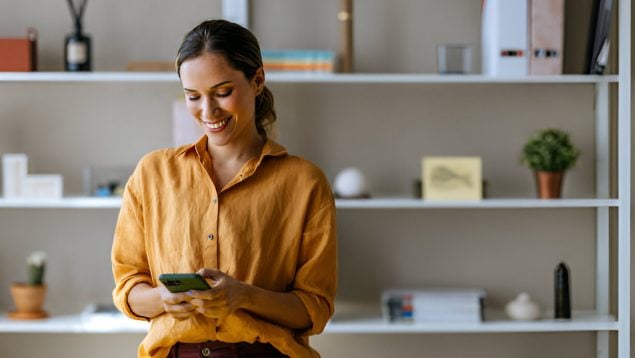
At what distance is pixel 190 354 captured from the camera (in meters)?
1.60

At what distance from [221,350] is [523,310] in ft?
5.79

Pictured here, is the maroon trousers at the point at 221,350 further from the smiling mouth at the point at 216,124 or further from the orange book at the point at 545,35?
the orange book at the point at 545,35

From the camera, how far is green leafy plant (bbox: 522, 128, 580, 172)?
10.3 feet

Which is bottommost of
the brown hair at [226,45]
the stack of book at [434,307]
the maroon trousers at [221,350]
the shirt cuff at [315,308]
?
the stack of book at [434,307]

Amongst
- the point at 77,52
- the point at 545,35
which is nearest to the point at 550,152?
the point at 545,35

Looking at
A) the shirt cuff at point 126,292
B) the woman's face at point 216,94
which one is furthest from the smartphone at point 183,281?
the woman's face at point 216,94

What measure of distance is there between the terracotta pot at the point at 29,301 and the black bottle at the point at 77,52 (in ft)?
2.35

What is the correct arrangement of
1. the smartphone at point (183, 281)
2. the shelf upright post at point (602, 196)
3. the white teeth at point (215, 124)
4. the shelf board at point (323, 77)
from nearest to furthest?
the smartphone at point (183, 281) → the white teeth at point (215, 124) → the shelf board at point (323, 77) → the shelf upright post at point (602, 196)

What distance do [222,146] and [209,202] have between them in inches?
4.0

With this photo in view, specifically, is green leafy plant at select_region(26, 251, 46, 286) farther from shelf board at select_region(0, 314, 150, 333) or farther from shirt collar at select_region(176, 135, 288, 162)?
shirt collar at select_region(176, 135, 288, 162)

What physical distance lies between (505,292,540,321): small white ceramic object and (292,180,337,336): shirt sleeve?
1.62m

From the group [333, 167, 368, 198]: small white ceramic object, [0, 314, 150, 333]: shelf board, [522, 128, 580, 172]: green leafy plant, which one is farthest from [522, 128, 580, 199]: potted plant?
[0, 314, 150, 333]: shelf board

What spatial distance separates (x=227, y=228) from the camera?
1.61 meters

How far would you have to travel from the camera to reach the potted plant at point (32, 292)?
315 cm
